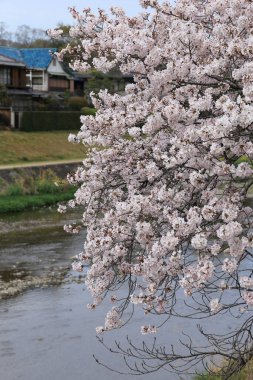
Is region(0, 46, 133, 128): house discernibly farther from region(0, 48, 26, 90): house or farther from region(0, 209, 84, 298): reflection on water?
region(0, 209, 84, 298): reflection on water

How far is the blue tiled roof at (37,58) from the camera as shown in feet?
215

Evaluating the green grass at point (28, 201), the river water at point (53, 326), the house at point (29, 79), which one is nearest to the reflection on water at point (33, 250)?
the river water at point (53, 326)

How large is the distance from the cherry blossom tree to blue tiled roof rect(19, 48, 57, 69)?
5787 cm

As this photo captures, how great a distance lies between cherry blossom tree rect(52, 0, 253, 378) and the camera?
21.9 feet

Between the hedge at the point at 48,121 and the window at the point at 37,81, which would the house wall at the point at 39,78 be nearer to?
the window at the point at 37,81

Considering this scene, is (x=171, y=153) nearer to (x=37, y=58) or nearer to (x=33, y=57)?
(x=37, y=58)

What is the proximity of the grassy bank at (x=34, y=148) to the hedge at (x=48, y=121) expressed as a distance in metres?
0.95

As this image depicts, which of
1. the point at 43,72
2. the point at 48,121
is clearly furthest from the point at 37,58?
the point at 48,121

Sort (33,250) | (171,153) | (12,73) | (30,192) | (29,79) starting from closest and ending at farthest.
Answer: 1. (171,153)
2. (33,250)
3. (30,192)
4. (12,73)
5. (29,79)

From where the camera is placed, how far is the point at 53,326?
48.5ft

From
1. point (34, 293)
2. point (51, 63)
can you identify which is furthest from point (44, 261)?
point (51, 63)

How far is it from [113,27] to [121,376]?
6.68 meters

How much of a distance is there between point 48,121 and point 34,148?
6809 millimetres

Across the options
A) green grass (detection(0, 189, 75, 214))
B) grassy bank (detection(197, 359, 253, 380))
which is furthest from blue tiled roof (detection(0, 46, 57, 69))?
grassy bank (detection(197, 359, 253, 380))
